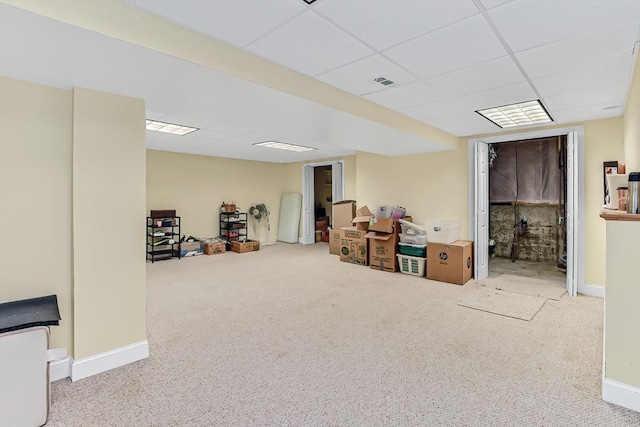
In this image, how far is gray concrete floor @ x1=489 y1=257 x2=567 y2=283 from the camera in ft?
16.8

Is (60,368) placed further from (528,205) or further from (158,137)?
(528,205)

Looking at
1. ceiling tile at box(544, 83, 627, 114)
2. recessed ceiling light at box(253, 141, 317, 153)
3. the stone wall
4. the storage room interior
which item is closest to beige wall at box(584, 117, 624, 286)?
the storage room interior

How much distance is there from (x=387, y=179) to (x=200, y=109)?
163 inches

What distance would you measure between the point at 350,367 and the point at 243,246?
527 cm

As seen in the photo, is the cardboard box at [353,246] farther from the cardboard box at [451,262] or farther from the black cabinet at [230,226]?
the black cabinet at [230,226]

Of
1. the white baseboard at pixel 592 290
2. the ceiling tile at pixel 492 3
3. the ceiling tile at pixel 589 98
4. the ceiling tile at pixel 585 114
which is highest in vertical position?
the ceiling tile at pixel 585 114

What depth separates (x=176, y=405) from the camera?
79.3 inches

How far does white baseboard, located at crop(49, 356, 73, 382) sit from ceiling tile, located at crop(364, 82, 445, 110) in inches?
134

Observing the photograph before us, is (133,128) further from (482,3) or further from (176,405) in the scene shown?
(482,3)

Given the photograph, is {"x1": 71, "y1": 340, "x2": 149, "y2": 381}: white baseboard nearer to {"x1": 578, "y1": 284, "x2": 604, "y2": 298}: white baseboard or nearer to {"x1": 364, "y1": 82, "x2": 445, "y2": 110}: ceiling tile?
{"x1": 364, "y1": 82, "x2": 445, "y2": 110}: ceiling tile

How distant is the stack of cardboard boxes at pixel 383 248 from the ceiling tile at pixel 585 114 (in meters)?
2.05

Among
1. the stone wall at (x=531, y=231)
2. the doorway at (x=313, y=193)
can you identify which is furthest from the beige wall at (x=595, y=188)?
the doorway at (x=313, y=193)

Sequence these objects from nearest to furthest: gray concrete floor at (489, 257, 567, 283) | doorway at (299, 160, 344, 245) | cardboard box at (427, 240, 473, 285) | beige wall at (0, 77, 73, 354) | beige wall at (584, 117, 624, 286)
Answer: beige wall at (0, 77, 73, 354)
beige wall at (584, 117, 624, 286)
cardboard box at (427, 240, 473, 285)
gray concrete floor at (489, 257, 567, 283)
doorway at (299, 160, 344, 245)

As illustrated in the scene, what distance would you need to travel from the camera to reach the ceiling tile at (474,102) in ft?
9.98
